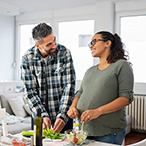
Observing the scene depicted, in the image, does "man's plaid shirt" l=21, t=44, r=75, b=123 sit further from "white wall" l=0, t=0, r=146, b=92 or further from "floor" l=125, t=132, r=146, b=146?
"white wall" l=0, t=0, r=146, b=92

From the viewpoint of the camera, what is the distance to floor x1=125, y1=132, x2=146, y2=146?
14.0ft

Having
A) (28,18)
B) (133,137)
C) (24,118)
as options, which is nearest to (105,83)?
(24,118)

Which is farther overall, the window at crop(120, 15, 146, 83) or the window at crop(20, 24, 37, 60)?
the window at crop(20, 24, 37, 60)

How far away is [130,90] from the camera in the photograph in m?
1.50

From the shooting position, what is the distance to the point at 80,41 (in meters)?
5.68

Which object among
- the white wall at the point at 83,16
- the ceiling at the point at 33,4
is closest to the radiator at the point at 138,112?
the white wall at the point at 83,16

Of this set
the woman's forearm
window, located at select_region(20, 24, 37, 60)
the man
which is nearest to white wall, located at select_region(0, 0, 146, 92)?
window, located at select_region(20, 24, 37, 60)

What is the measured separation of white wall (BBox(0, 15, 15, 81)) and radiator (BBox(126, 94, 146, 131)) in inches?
131

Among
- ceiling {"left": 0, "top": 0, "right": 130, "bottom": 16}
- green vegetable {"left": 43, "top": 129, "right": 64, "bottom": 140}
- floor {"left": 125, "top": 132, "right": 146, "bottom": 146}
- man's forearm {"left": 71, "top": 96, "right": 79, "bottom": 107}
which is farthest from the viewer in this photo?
ceiling {"left": 0, "top": 0, "right": 130, "bottom": 16}

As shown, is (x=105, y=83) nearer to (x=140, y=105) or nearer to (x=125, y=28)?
(x=140, y=105)

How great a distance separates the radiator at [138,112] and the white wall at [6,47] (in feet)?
11.0

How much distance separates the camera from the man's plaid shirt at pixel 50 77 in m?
1.84

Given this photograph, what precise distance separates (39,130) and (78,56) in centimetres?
453

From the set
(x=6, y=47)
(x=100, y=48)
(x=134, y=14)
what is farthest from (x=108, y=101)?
(x=6, y=47)
